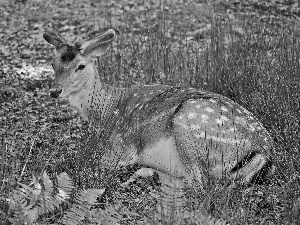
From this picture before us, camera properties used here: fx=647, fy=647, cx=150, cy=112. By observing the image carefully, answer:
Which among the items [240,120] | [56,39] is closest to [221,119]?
[240,120]

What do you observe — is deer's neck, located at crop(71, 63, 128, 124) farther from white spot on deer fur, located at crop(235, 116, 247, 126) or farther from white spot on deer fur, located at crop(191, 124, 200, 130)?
white spot on deer fur, located at crop(235, 116, 247, 126)

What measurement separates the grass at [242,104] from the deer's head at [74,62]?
36 cm

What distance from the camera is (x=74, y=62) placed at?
18.1 ft

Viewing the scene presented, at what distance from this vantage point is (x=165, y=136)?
16.0 feet

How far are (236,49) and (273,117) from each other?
1244 mm

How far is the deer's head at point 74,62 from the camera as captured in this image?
5453mm

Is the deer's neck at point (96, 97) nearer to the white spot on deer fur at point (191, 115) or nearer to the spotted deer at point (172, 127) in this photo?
the spotted deer at point (172, 127)

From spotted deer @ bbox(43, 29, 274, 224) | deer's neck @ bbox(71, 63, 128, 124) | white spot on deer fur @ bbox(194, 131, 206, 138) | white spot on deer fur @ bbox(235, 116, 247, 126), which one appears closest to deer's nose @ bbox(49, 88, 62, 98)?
spotted deer @ bbox(43, 29, 274, 224)

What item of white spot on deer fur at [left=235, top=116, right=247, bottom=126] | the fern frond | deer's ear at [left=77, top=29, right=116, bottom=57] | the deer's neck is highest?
deer's ear at [left=77, top=29, right=116, bottom=57]

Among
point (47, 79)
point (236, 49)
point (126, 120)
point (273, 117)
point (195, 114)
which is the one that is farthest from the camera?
point (47, 79)

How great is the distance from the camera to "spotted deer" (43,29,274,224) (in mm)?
4422

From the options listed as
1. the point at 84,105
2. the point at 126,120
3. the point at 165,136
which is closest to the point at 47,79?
the point at 84,105

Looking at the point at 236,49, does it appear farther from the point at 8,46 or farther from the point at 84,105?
the point at 8,46

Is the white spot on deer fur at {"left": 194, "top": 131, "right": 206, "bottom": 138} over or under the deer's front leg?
under
